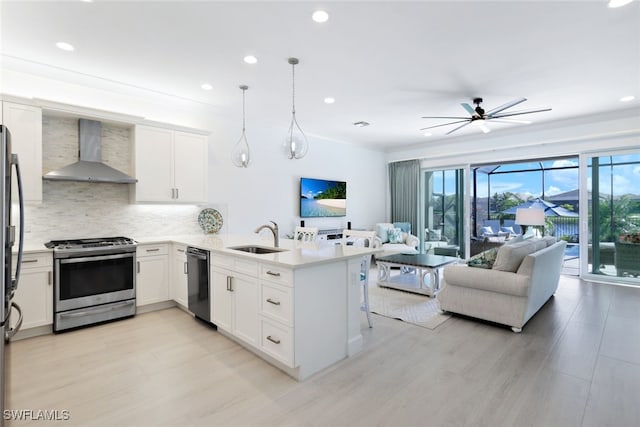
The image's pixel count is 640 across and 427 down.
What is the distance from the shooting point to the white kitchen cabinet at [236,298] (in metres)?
2.61

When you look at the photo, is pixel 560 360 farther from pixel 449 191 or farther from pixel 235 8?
pixel 449 191

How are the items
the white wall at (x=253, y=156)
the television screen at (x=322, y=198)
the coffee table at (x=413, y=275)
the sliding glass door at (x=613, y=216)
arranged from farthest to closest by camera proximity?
the television screen at (x=322, y=198)
the sliding glass door at (x=613, y=216)
the coffee table at (x=413, y=275)
the white wall at (x=253, y=156)

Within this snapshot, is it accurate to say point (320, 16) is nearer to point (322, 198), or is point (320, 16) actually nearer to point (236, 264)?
point (236, 264)

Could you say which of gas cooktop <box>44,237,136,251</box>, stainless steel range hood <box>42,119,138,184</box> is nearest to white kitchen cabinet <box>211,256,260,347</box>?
gas cooktop <box>44,237,136,251</box>

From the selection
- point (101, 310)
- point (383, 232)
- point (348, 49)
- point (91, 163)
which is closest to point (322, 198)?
point (383, 232)

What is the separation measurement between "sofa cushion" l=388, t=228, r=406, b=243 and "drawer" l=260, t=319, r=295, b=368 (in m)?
4.82

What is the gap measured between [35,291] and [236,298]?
2013mm

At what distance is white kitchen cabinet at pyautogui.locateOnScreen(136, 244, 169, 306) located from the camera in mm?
3678

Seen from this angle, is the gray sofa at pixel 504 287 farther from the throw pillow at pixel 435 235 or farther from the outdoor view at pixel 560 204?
the throw pillow at pixel 435 235

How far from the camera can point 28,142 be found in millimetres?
3139

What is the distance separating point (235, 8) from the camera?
7.78 feet

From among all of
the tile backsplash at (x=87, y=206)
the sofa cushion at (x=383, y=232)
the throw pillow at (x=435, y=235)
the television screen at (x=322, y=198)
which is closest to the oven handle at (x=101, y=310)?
the tile backsplash at (x=87, y=206)

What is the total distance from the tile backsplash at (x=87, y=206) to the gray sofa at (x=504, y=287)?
12.4 feet

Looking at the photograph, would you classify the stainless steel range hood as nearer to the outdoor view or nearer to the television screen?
the television screen
